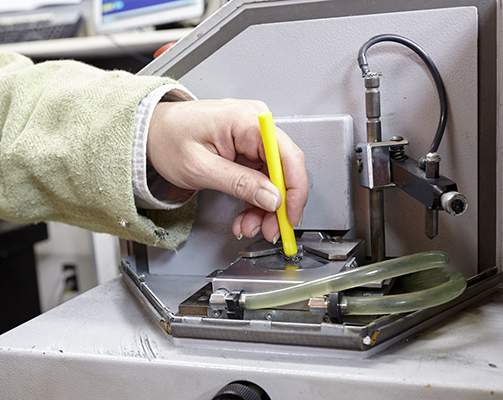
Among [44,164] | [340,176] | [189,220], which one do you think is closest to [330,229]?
[340,176]

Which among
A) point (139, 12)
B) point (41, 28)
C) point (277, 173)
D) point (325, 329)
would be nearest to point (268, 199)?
point (277, 173)

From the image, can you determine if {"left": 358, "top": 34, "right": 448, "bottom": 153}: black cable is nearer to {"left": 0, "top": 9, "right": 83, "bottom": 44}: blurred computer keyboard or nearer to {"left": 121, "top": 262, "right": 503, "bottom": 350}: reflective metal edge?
{"left": 121, "top": 262, "right": 503, "bottom": 350}: reflective metal edge

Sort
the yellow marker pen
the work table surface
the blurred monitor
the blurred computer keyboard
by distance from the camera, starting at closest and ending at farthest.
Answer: the work table surface → the yellow marker pen → the blurred monitor → the blurred computer keyboard

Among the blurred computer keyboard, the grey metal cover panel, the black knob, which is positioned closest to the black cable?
the grey metal cover panel

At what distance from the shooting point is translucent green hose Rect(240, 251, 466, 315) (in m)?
0.42

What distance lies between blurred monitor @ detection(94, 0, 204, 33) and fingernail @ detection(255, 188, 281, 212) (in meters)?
1.13

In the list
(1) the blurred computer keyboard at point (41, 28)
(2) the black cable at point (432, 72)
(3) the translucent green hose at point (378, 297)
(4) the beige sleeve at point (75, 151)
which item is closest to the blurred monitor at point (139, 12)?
(1) the blurred computer keyboard at point (41, 28)

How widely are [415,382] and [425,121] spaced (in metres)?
0.25

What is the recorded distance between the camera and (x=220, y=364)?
41cm

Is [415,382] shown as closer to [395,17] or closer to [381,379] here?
[381,379]

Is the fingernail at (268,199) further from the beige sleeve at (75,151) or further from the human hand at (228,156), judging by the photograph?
the beige sleeve at (75,151)

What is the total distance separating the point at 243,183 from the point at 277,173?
0.10ft

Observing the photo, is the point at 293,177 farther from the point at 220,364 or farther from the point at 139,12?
the point at 139,12

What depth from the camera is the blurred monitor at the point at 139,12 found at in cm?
152
